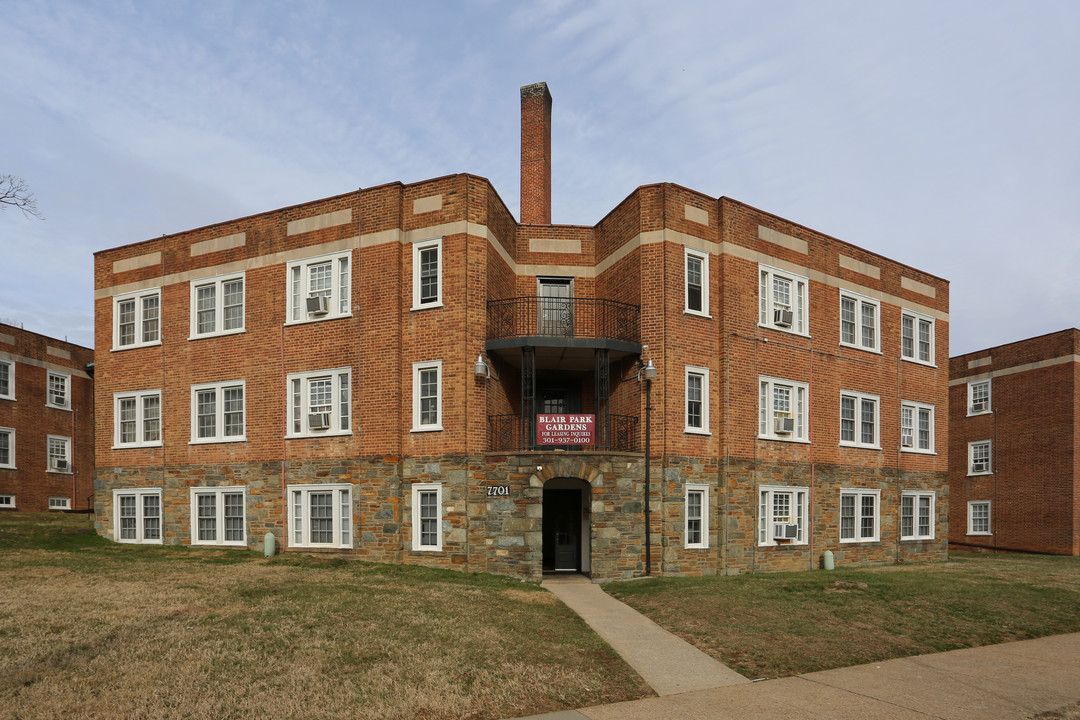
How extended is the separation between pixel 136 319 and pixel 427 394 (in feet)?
36.7

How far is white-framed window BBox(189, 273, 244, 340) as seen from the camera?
76.6 feet

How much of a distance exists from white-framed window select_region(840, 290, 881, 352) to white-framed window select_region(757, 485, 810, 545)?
5.51 metres

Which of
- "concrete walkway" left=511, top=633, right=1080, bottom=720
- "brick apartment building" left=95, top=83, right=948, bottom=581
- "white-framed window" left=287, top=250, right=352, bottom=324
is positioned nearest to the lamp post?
"brick apartment building" left=95, top=83, right=948, bottom=581

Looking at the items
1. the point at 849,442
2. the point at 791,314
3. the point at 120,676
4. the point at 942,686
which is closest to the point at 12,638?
the point at 120,676

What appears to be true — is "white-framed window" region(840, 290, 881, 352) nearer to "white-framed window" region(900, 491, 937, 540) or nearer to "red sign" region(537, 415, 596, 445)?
"white-framed window" region(900, 491, 937, 540)

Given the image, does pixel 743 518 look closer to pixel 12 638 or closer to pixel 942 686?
pixel 942 686

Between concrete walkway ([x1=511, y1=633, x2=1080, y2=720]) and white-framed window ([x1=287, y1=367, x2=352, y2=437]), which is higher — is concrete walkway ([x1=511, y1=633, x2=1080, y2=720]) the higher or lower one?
the lower one

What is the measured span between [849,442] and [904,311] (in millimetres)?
5799

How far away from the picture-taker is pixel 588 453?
1942 centimetres

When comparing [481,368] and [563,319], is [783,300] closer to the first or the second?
[563,319]

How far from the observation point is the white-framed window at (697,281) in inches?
858

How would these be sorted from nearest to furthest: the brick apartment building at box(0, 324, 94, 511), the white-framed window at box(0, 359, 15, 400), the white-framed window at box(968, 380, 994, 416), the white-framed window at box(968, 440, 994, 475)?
the white-framed window at box(0, 359, 15, 400), the brick apartment building at box(0, 324, 94, 511), the white-framed window at box(968, 440, 994, 475), the white-framed window at box(968, 380, 994, 416)

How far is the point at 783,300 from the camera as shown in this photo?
2378 centimetres

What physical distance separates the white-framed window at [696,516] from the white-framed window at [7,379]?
96.9ft
